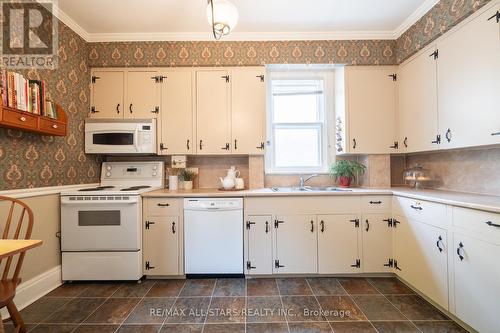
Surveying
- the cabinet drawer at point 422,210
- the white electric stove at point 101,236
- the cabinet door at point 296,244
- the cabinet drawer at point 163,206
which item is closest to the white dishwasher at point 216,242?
the cabinet drawer at point 163,206

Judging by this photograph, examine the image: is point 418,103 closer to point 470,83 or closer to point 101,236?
point 470,83

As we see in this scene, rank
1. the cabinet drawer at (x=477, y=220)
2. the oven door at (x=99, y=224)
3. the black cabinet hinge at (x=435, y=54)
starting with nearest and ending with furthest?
the cabinet drawer at (x=477, y=220) < the black cabinet hinge at (x=435, y=54) < the oven door at (x=99, y=224)

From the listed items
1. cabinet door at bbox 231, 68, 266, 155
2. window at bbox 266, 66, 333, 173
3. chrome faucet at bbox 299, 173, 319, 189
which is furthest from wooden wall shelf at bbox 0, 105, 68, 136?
chrome faucet at bbox 299, 173, 319, 189

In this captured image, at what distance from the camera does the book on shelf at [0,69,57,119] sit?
1.66m

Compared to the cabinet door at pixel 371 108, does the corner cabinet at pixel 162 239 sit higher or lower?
lower

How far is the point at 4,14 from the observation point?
1.91m

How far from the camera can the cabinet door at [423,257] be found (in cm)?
182

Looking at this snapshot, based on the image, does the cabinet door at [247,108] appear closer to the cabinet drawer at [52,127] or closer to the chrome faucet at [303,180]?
the chrome faucet at [303,180]

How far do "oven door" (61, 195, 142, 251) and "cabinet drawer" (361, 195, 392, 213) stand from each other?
2348 millimetres

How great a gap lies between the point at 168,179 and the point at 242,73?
163 centimetres

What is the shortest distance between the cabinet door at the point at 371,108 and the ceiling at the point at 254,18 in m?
0.45

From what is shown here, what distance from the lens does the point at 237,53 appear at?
9.22 feet

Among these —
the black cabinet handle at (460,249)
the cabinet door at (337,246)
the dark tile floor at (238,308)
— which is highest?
the black cabinet handle at (460,249)

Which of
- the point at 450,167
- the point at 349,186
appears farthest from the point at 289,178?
the point at 450,167
